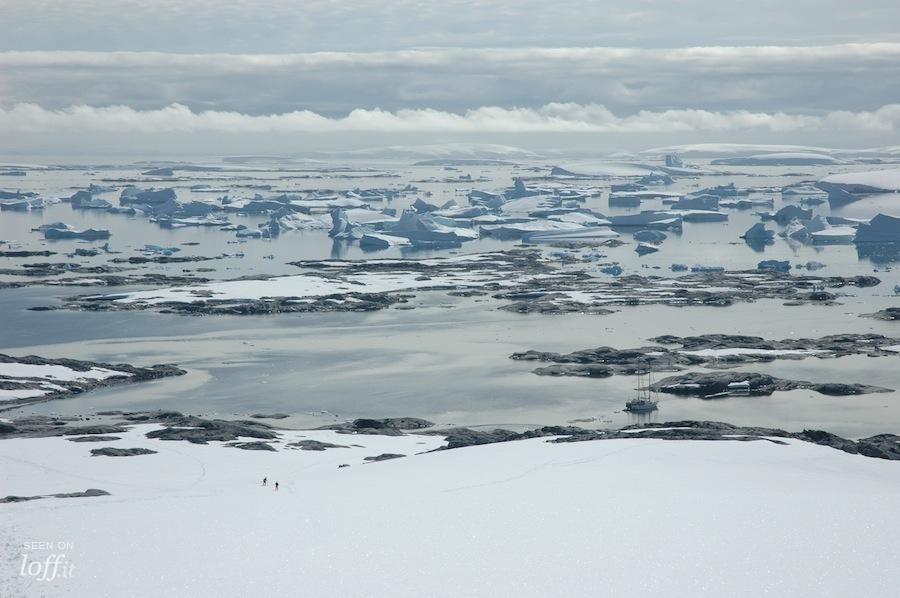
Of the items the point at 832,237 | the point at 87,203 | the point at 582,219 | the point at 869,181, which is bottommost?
the point at 87,203

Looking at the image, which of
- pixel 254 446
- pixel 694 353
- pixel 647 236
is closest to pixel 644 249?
pixel 647 236

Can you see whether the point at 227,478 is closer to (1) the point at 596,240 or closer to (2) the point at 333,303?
(2) the point at 333,303

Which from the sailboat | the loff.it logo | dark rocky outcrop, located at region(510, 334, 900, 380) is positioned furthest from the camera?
dark rocky outcrop, located at region(510, 334, 900, 380)

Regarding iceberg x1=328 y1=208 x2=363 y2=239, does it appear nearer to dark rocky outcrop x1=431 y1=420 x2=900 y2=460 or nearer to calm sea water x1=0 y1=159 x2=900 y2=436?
calm sea water x1=0 y1=159 x2=900 y2=436

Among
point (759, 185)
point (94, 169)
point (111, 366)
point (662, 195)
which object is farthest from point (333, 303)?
point (94, 169)

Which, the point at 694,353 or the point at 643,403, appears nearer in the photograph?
the point at 643,403

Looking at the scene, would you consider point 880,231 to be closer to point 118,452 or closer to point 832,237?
point 832,237

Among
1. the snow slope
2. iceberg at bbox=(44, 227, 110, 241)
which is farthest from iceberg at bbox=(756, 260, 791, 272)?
iceberg at bbox=(44, 227, 110, 241)
